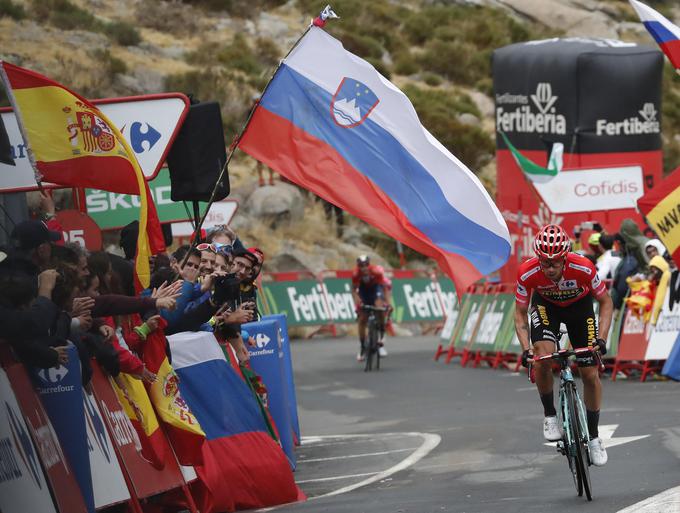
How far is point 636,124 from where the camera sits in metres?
28.5

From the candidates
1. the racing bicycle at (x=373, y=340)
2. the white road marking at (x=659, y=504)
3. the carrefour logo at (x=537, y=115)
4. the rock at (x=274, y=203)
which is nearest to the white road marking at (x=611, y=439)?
the white road marking at (x=659, y=504)

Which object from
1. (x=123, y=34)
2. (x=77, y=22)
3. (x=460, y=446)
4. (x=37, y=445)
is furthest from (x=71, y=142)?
(x=77, y=22)

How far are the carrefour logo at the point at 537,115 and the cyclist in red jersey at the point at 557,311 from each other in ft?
55.1

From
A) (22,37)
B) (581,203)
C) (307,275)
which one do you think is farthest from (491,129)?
(581,203)

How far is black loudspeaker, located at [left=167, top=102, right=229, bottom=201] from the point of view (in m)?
13.1

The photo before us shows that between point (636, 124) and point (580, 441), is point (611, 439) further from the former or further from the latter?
point (636, 124)

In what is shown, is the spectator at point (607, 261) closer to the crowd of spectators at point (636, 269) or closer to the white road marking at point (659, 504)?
the crowd of spectators at point (636, 269)

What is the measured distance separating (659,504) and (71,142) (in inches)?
180

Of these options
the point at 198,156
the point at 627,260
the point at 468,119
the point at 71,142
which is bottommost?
the point at 468,119

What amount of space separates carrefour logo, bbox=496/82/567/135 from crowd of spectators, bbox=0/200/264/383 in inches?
644

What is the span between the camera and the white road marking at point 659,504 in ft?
31.2

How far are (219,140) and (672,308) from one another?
9.32m

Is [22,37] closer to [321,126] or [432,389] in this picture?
[432,389]

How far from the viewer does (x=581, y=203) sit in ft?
84.0
